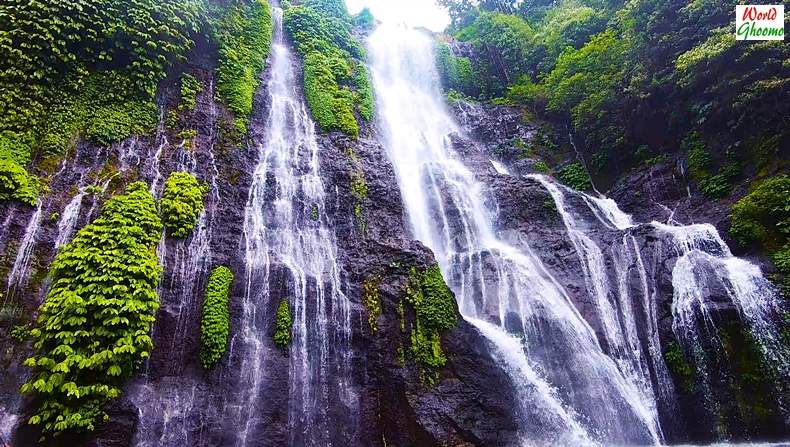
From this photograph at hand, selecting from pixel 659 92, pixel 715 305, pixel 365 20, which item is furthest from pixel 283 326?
pixel 365 20

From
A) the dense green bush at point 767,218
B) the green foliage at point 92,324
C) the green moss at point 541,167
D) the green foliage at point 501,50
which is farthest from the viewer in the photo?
the green foliage at point 501,50

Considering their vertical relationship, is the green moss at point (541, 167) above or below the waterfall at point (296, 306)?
above

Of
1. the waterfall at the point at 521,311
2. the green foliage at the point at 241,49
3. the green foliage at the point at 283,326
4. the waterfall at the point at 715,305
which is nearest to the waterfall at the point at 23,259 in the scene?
the green foliage at the point at 283,326

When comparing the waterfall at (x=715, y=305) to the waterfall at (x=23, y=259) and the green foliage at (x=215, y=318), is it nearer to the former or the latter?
the green foliage at (x=215, y=318)

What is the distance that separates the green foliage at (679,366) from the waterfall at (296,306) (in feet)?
23.0

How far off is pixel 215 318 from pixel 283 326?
1.32 meters

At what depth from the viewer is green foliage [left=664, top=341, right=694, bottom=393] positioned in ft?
31.3

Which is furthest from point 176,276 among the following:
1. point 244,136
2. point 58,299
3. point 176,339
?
point 244,136

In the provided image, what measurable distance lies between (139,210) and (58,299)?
245cm

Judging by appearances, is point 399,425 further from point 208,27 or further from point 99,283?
point 208,27

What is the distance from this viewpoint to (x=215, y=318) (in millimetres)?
8680

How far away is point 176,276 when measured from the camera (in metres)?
8.98

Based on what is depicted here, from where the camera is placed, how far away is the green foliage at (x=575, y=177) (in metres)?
16.4

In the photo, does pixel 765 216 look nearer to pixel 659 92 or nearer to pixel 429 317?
pixel 659 92
